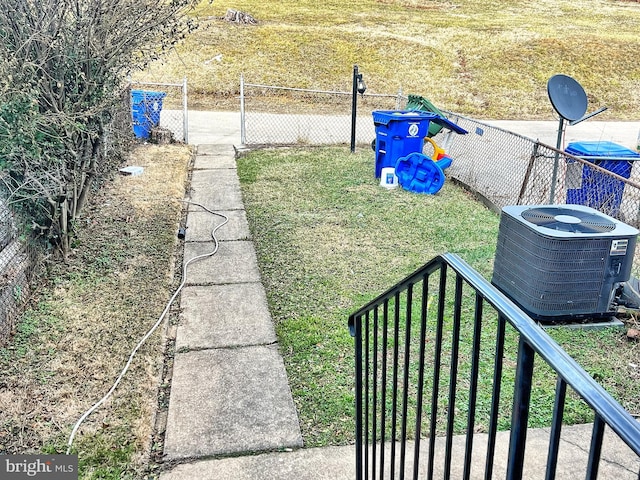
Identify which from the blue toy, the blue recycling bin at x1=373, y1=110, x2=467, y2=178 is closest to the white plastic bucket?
the blue toy

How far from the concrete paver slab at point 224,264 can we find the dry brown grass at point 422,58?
12719 millimetres

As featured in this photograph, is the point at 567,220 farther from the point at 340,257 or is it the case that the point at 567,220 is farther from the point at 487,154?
the point at 487,154

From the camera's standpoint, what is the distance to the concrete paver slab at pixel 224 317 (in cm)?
390

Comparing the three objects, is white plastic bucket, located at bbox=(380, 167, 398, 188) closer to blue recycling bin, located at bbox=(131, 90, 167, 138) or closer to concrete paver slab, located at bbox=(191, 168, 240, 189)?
concrete paver slab, located at bbox=(191, 168, 240, 189)

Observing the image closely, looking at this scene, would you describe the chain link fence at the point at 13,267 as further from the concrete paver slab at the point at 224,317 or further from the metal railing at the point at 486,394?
the metal railing at the point at 486,394

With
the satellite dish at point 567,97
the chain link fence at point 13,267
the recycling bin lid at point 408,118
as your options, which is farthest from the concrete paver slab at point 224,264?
the satellite dish at point 567,97

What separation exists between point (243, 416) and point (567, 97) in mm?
5203

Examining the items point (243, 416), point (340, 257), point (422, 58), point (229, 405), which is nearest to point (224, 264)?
point (340, 257)

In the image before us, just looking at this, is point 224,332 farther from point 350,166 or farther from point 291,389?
point 350,166

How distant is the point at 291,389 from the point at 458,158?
796 cm

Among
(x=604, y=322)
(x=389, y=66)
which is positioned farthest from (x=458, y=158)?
(x=389, y=66)

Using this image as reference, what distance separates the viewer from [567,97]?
6.30m

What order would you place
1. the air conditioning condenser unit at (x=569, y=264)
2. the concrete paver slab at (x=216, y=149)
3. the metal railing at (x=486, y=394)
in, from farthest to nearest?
the concrete paver slab at (x=216, y=149), the air conditioning condenser unit at (x=569, y=264), the metal railing at (x=486, y=394)

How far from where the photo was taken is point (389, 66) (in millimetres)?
22844
